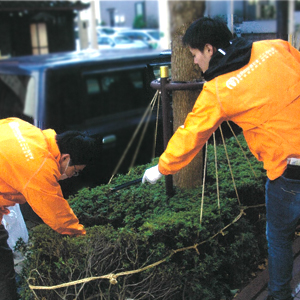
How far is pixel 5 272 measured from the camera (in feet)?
8.66

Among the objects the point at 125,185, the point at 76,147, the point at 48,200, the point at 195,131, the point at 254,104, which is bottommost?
the point at 125,185

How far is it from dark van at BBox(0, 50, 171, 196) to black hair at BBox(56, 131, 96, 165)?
1466mm

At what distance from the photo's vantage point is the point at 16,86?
452 cm

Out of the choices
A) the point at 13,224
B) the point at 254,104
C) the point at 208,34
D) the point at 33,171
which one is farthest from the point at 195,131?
the point at 13,224

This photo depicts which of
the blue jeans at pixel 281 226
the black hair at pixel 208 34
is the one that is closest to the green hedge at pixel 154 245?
the blue jeans at pixel 281 226

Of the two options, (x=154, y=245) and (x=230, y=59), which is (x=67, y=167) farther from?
(x=230, y=59)

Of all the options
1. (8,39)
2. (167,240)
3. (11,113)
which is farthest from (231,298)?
(8,39)

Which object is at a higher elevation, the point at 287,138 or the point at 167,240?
the point at 287,138

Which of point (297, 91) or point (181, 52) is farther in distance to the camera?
point (181, 52)

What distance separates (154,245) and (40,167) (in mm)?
910

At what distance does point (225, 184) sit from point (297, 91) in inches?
46.3

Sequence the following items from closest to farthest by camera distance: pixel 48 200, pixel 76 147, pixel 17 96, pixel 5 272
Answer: pixel 48 200 → pixel 76 147 → pixel 5 272 → pixel 17 96

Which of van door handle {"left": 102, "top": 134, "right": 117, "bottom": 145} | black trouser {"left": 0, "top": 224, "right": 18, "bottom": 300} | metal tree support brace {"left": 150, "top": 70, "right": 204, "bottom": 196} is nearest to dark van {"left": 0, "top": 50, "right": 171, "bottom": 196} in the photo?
van door handle {"left": 102, "top": 134, "right": 117, "bottom": 145}

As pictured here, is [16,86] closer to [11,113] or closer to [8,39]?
[11,113]
